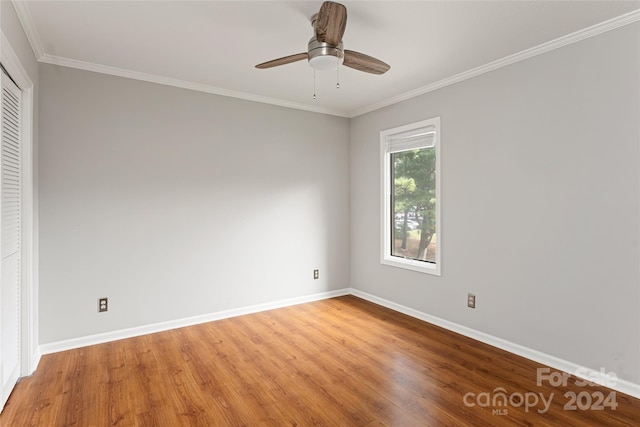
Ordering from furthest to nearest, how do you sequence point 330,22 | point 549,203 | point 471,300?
point 471,300, point 549,203, point 330,22

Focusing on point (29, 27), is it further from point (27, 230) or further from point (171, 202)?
point (171, 202)

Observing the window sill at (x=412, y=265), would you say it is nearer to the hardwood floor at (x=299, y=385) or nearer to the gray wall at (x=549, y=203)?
the gray wall at (x=549, y=203)

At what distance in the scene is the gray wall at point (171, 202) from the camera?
3.00 m

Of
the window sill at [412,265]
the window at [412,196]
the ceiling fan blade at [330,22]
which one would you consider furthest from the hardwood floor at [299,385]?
the ceiling fan blade at [330,22]

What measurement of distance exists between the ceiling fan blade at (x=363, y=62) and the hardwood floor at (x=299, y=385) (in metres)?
2.20

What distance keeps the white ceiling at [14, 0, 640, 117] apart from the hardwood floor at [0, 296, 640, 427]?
96.5 inches

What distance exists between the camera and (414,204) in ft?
13.0

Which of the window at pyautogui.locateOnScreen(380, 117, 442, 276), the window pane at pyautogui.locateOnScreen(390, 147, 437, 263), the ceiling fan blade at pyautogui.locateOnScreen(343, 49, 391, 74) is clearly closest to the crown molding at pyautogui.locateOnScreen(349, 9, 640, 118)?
the window at pyautogui.locateOnScreen(380, 117, 442, 276)

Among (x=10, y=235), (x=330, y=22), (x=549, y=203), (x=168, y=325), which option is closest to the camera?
(x=330, y=22)

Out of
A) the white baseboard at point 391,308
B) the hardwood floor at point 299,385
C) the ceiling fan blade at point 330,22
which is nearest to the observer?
the ceiling fan blade at point 330,22

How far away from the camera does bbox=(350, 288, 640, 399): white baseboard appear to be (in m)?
2.33

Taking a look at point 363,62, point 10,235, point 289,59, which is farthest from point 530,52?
point 10,235

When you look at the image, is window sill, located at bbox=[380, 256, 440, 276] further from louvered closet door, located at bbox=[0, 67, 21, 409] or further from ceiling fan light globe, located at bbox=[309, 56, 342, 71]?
louvered closet door, located at bbox=[0, 67, 21, 409]

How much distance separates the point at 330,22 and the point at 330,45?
0.52 ft
